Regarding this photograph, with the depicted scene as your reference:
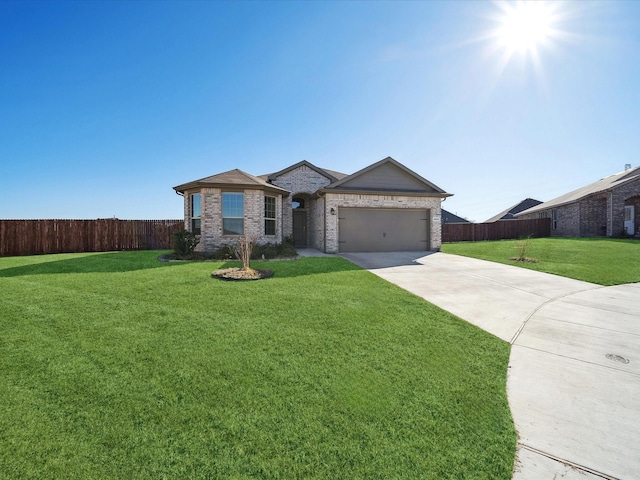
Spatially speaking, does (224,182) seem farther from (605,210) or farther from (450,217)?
(450,217)

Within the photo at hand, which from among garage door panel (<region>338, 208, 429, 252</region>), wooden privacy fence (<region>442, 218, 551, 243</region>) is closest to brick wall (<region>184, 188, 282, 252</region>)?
garage door panel (<region>338, 208, 429, 252</region>)

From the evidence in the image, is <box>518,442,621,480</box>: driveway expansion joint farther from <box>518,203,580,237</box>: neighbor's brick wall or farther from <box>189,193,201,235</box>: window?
<box>518,203,580,237</box>: neighbor's brick wall

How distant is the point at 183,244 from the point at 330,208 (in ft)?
22.4

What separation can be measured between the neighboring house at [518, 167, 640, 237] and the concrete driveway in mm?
18249

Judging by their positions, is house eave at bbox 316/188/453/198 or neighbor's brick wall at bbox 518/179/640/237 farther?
neighbor's brick wall at bbox 518/179/640/237

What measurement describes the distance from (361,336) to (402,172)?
41.6ft

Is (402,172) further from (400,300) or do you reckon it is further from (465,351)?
(465,351)

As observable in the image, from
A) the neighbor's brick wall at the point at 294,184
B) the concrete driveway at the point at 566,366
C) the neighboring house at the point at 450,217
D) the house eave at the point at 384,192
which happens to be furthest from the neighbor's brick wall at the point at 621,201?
the neighbor's brick wall at the point at 294,184

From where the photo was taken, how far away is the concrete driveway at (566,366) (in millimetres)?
2096

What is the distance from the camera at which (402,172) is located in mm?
14883

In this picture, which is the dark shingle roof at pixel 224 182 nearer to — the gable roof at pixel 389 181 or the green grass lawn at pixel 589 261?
the gable roof at pixel 389 181

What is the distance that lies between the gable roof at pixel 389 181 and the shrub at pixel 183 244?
289 inches

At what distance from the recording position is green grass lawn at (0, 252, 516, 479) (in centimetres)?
198

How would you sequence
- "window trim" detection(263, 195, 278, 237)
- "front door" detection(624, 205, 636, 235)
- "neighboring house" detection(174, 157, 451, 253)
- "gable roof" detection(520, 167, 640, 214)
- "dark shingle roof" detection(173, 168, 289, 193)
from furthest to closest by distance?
"front door" detection(624, 205, 636, 235)
"gable roof" detection(520, 167, 640, 214)
"window trim" detection(263, 195, 278, 237)
"neighboring house" detection(174, 157, 451, 253)
"dark shingle roof" detection(173, 168, 289, 193)
